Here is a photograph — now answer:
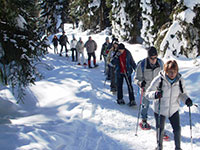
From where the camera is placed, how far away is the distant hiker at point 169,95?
141 inches


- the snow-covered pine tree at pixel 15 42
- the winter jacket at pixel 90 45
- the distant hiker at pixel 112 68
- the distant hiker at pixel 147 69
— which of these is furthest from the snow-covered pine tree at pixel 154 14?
the snow-covered pine tree at pixel 15 42

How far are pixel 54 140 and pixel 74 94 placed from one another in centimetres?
397

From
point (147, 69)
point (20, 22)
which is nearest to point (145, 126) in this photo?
point (147, 69)

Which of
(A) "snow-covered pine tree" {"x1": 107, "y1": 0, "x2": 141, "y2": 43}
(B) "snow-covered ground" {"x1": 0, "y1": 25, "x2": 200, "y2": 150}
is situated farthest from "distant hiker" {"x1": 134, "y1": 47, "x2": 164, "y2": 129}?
(A) "snow-covered pine tree" {"x1": 107, "y1": 0, "x2": 141, "y2": 43}

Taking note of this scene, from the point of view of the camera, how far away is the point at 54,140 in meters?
4.32

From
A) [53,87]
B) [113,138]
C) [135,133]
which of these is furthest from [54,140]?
[53,87]

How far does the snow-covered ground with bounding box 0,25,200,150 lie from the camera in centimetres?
439

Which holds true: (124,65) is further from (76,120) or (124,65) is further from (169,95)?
(169,95)

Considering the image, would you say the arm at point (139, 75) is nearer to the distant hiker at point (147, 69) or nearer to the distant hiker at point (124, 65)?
the distant hiker at point (147, 69)

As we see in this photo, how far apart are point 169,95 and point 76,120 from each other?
2916 millimetres

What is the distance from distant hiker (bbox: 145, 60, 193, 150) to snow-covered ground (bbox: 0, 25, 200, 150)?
2.80ft

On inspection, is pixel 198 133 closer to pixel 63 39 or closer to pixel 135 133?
pixel 135 133

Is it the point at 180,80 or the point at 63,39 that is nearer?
the point at 180,80

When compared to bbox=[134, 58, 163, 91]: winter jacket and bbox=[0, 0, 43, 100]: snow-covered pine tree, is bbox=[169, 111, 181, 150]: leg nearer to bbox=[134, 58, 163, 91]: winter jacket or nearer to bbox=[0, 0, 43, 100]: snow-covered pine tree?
bbox=[134, 58, 163, 91]: winter jacket
